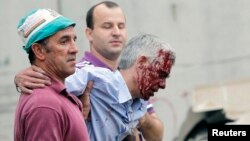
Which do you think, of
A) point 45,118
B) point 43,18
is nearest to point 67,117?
point 45,118

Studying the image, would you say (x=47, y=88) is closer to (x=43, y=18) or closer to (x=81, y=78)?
(x=43, y=18)

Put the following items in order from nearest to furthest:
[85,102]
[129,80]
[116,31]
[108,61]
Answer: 1. [85,102]
2. [129,80]
3. [108,61]
4. [116,31]

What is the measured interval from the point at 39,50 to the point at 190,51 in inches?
190

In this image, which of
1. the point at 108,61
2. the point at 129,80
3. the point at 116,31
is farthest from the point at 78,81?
the point at 116,31

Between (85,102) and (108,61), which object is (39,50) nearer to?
(85,102)

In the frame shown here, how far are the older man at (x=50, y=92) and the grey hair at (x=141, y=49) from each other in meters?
0.71

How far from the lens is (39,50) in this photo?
415cm

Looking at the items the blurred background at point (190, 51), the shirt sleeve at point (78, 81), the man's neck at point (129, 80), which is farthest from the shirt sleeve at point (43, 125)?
the blurred background at point (190, 51)

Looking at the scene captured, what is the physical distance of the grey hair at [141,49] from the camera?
4941 mm

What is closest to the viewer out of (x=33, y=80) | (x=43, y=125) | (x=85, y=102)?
(x=43, y=125)

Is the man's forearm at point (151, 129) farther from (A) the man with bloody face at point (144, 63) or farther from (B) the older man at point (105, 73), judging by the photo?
(A) the man with bloody face at point (144, 63)

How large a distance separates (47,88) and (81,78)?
2.11 ft

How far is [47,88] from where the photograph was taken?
4.10 metres

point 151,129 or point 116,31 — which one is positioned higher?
point 116,31
